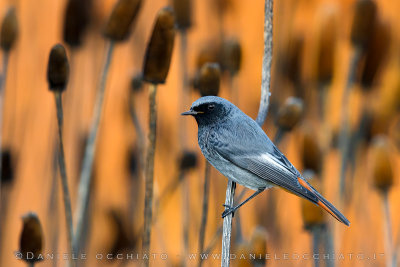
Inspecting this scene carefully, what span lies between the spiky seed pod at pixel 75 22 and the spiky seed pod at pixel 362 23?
861mm

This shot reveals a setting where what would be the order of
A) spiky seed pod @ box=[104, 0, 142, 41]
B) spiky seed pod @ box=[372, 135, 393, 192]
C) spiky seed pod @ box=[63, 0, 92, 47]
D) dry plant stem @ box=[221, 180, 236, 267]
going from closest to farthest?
dry plant stem @ box=[221, 180, 236, 267] → spiky seed pod @ box=[104, 0, 142, 41] → spiky seed pod @ box=[372, 135, 393, 192] → spiky seed pod @ box=[63, 0, 92, 47]

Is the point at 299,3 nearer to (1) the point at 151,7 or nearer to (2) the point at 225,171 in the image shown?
(1) the point at 151,7

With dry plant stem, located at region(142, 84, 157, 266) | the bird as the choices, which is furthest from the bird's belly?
dry plant stem, located at region(142, 84, 157, 266)

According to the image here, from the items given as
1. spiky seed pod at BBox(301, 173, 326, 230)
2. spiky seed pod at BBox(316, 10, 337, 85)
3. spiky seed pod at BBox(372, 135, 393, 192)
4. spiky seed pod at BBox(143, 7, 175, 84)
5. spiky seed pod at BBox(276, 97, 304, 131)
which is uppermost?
spiky seed pod at BBox(316, 10, 337, 85)

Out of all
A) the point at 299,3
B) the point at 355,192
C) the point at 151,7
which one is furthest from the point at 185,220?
the point at 151,7

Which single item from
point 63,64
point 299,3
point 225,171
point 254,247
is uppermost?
point 299,3

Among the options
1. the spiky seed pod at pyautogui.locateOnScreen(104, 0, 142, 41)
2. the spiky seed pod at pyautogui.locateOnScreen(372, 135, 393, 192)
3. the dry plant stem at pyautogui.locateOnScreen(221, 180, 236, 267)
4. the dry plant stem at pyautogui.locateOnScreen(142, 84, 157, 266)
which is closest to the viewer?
the dry plant stem at pyautogui.locateOnScreen(221, 180, 236, 267)

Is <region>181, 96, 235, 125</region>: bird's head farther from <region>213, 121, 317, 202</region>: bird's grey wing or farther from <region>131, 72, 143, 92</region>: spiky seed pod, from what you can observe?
<region>131, 72, 143, 92</region>: spiky seed pod

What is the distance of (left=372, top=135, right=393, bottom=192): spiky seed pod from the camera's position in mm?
1496

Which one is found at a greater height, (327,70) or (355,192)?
(327,70)

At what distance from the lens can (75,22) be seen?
167 centimetres

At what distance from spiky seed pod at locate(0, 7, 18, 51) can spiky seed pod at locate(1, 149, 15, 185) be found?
0.42m

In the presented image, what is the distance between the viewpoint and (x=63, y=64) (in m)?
1.22

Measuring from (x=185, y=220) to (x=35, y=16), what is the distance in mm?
1131
